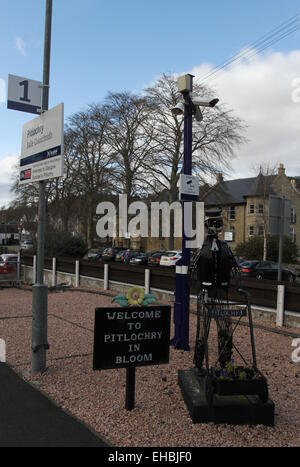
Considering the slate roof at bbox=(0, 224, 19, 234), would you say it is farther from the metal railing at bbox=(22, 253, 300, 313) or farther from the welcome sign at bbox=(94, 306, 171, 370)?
the welcome sign at bbox=(94, 306, 171, 370)

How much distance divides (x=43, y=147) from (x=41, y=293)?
79.5 inches

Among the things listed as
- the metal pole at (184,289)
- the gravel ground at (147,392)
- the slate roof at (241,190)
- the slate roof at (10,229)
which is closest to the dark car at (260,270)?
the gravel ground at (147,392)

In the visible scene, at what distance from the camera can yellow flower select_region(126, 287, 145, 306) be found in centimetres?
461

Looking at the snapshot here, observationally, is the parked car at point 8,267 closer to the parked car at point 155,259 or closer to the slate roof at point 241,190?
the parked car at point 155,259

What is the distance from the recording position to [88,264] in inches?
667

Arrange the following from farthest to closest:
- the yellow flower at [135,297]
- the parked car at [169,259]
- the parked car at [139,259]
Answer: the parked car at [139,259] → the parked car at [169,259] → the yellow flower at [135,297]

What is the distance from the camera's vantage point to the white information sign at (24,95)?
5.73 metres

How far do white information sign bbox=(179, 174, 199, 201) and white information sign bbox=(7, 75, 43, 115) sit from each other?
2.43m

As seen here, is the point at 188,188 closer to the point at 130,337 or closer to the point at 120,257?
the point at 130,337

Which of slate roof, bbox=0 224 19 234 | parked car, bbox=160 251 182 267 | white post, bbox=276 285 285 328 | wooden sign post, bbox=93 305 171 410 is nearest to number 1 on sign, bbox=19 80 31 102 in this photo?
wooden sign post, bbox=93 305 171 410

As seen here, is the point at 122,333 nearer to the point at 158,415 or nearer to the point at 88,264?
the point at 158,415

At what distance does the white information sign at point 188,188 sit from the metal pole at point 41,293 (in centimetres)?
218
